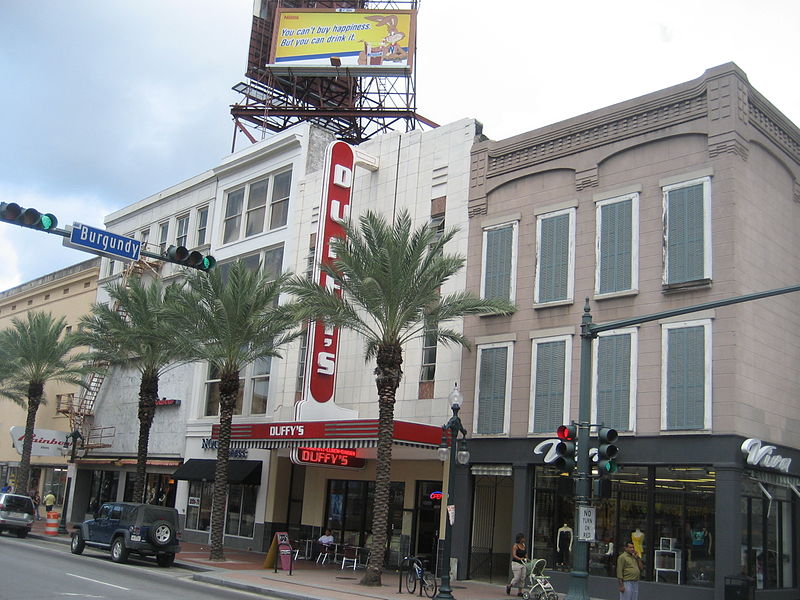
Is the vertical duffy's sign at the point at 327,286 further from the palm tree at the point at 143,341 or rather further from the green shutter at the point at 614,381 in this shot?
the green shutter at the point at 614,381

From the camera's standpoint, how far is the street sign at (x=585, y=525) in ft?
58.7

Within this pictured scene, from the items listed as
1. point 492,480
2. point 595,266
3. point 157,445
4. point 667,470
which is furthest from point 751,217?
point 157,445

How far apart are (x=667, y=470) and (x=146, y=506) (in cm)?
1578

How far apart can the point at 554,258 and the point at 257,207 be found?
17.6m

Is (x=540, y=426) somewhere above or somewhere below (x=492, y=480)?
above

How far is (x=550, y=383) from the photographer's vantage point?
82.4 feet

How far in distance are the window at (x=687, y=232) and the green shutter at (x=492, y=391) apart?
6.07m

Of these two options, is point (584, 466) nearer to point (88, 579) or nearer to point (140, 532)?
point (88, 579)

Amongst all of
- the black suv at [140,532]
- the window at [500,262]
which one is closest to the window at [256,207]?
the window at [500,262]

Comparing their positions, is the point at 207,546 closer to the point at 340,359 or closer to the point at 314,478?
the point at 314,478

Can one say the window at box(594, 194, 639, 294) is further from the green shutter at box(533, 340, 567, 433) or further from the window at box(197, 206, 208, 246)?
the window at box(197, 206, 208, 246)

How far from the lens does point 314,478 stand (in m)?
33.7

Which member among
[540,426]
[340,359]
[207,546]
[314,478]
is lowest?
[207,546]

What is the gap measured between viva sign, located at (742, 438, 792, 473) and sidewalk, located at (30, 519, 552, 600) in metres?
7.27
